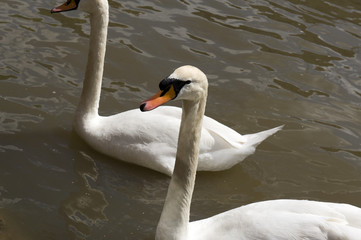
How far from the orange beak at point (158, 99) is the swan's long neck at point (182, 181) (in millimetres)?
256

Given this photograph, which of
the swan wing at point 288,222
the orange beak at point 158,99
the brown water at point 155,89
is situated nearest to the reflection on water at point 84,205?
the brown water at point 155,89

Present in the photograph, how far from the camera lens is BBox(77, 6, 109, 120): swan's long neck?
6.48 meters

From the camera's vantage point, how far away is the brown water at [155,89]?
584 cm

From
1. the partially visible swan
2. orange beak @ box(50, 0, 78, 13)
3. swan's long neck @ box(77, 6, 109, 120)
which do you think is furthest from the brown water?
orange beak @ box(50, 0, 78, 13)

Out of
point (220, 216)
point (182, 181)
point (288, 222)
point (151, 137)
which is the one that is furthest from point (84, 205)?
point (288, 222)

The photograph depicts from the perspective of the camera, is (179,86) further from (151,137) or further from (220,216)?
(151,137)

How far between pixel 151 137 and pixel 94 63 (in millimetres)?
905

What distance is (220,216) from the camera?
4.90 meters

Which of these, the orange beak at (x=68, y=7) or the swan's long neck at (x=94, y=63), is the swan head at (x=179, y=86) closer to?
the swan's long neck at (x=94, y=63)

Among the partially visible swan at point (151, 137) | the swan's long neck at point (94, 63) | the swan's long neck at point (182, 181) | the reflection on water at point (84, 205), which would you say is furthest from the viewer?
the swan's long neck at point (94, 63)

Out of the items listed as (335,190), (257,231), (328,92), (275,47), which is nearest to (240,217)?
(257,231)

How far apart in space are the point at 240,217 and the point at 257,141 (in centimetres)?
156

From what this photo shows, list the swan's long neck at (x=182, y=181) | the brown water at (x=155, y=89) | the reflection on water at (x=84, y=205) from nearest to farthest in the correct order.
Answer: the swan's long neck at (x=182, y=181) → the reflection on water at (x=84, y=205) → the brown water at (x=155, y=89)

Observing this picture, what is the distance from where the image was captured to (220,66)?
8.12m
